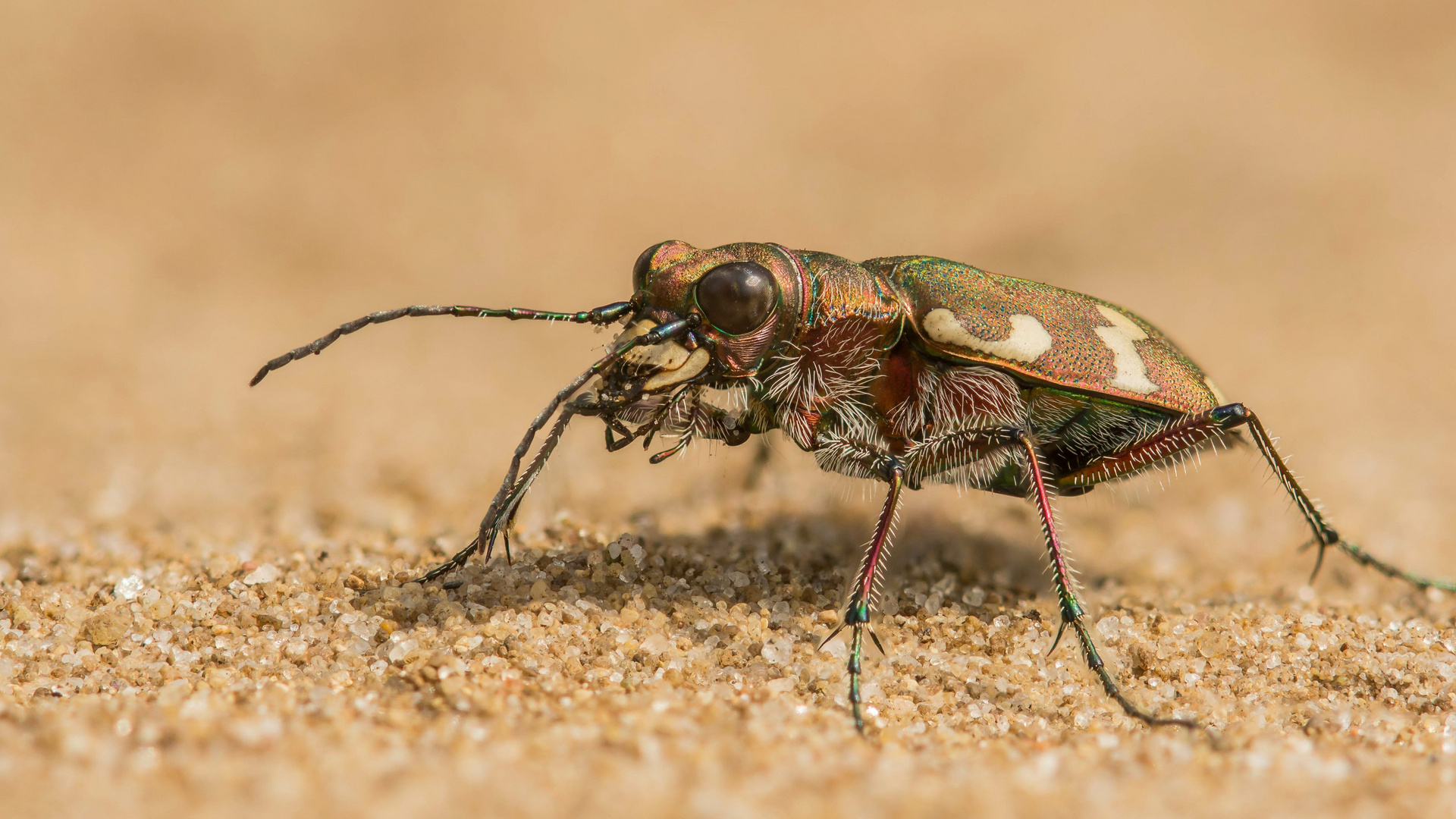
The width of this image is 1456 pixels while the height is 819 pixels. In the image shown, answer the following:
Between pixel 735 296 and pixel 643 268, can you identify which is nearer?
pixel 735 296

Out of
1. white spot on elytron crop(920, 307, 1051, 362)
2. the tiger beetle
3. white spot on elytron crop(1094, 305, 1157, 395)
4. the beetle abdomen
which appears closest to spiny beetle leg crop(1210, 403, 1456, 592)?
the tiger beetle

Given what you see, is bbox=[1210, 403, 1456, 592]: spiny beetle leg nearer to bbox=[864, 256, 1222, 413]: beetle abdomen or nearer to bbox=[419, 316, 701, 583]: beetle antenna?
bbox=[864, 256, 1222, 413]: beetle abdomen

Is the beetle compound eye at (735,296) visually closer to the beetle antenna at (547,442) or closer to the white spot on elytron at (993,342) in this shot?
the beetle antenna at (547,442)

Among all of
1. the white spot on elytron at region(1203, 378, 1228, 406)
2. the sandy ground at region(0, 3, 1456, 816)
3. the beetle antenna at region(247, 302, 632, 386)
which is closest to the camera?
the sandy ground at region(0, 3, 1456, 816)

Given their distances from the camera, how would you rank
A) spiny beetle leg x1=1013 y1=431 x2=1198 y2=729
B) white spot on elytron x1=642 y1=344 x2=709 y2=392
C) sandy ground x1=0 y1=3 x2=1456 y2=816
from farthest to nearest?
white spot on elytron x1=642 y1=344 x2=709 y2=392, spiny beetle leg x1=1013 y1=431 x2=1198 y2=729, sandy ground x1=0 y1=3 x2=1456 y2=816

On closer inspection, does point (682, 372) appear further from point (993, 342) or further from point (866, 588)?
point (993, 342)

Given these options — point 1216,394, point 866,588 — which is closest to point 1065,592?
point 866,588
